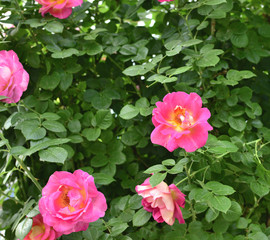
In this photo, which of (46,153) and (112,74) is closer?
(46,153)

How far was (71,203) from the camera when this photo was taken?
787 millimetres

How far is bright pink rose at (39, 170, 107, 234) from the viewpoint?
77cm

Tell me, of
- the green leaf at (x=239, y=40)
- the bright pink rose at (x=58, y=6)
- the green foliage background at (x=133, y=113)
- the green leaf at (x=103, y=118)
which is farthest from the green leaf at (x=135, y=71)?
the green leaf at (x=239, y=40)

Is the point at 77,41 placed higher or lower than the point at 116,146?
higher

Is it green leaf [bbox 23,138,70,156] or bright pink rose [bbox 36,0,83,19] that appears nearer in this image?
green leaf [bbox 23,138,70,156]

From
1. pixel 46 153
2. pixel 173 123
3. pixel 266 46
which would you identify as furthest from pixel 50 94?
pixel 266 46

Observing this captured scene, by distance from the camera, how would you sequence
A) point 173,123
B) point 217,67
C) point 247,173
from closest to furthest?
point 173,123 < point 247,173 < point 217,67

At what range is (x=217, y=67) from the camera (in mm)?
1089

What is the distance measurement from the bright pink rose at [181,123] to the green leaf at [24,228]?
32cm

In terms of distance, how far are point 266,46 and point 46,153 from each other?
87 centimetres

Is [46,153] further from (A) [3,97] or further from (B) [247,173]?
(B) [247,173]

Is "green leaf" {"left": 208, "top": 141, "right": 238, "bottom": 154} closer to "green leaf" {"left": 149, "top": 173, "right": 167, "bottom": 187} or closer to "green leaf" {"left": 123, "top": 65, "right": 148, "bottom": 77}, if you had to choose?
"green leaf" {"left": 149, "top": 173, "right": 167, "bottom": 187}

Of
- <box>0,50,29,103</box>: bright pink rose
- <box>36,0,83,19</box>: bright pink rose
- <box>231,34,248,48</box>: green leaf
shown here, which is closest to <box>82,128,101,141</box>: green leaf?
<box>0,50,29,103</box>: bright pink rose

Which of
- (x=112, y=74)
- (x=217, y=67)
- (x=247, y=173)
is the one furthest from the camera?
(x=112, y=74)
